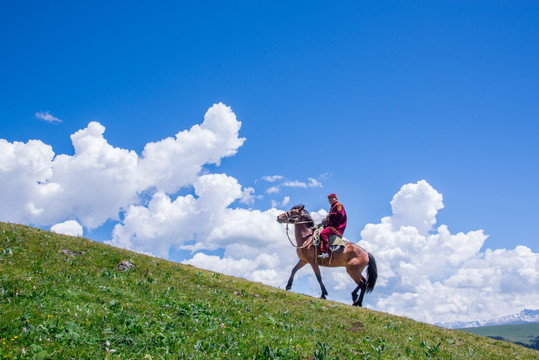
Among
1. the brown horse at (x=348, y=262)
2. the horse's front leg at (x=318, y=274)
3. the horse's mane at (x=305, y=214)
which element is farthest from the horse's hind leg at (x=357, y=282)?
the horse's mane at (x=305, y=214)

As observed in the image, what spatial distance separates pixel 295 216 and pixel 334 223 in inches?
106

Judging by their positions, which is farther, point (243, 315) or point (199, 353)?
point (243, 315)

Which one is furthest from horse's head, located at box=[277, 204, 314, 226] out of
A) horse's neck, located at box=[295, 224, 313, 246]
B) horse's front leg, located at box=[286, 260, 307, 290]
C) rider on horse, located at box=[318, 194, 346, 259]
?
horse's front leg, located at box=[286, 260, 307, 290]

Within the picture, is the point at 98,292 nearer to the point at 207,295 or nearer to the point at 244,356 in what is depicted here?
the point at 207,295

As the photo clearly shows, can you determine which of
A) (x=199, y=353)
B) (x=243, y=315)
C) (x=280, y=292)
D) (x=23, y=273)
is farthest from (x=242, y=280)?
(x=199, y=353)

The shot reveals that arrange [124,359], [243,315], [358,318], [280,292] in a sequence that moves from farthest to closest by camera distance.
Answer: [280,292], [358,318], [243,315], [124,359]

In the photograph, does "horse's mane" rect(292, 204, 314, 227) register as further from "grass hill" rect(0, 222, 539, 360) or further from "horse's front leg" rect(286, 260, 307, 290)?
"grass hill" rect(0, 222, 539, 360)

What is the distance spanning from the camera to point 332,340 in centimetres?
1220

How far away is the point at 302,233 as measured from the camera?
24.8 m

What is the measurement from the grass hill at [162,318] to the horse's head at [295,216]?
5.83 meters

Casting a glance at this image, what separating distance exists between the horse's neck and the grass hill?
4923 millimetres

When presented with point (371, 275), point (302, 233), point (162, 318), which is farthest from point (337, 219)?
point (162, 318)

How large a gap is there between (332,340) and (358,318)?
217 inches

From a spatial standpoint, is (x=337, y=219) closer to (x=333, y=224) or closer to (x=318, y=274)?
(x=333, y=224)
